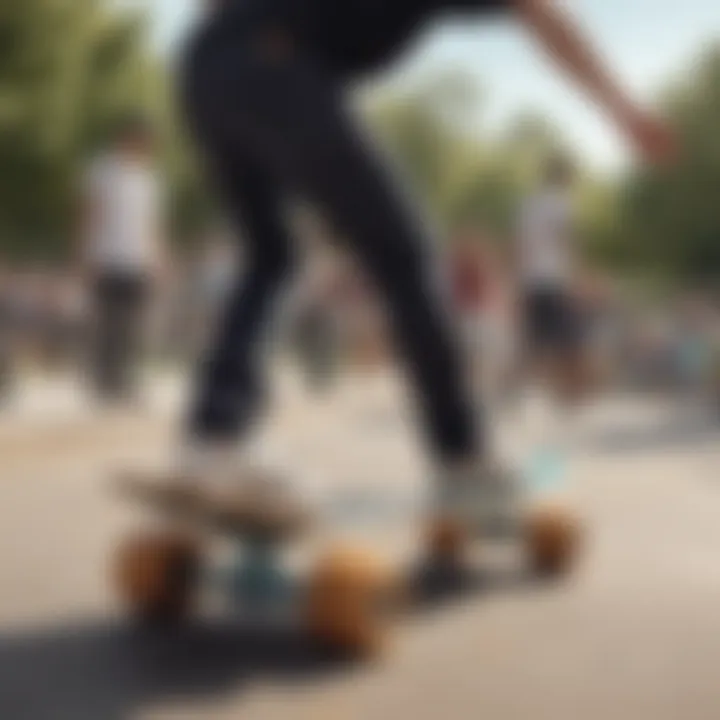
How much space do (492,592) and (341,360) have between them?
11039 mm

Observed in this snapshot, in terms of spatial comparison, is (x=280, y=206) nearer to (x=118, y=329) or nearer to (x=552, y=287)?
(x=118, y=329)

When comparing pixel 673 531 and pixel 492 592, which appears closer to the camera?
pixel 492 592

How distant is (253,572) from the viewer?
9.59 ft

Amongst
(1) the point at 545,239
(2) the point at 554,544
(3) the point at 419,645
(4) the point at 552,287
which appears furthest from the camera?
(4) the point at 552,287

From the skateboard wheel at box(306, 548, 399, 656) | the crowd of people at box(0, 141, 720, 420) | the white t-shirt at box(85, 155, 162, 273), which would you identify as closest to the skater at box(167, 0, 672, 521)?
the crowd of people at box(0, 141, 720, 420)

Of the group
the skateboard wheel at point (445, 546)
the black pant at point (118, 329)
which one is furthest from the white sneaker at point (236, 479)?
the black pant at point (118, 329)

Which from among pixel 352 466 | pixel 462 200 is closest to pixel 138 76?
pixel 462 200

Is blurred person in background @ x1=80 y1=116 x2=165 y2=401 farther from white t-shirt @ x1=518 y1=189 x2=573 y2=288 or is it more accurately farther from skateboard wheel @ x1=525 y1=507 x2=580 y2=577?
skateboard wheel @ x1=525 y1=507 x2=580 y2=577

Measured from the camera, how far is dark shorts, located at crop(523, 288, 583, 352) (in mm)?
10102

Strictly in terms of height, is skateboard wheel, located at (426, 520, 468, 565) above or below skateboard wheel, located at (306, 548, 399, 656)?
above

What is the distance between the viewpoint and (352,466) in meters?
5.96

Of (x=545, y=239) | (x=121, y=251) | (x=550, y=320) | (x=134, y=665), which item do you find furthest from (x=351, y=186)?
(x=550, y=320)

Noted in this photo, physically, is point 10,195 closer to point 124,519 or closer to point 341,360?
point 341,360

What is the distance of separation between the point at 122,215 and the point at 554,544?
488 cm
